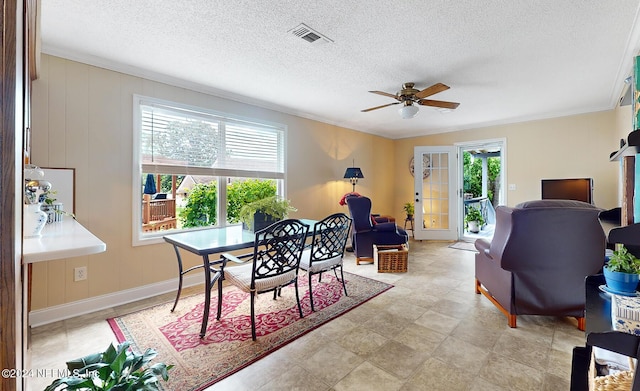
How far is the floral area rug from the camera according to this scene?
1764 millimetres

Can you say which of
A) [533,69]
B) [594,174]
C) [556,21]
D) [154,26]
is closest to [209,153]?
[154,26]

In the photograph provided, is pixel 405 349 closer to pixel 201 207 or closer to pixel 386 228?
pixel 386 228

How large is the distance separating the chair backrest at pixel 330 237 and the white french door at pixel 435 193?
11.7 ft

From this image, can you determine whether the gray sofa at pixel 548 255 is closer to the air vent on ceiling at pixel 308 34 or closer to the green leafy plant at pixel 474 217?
the air vent on ceiling at pixel 308 34

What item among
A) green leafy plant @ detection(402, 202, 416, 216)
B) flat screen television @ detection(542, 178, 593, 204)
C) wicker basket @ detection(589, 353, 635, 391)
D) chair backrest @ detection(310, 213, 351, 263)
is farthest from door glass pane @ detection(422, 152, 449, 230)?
wicker basket @ detection(589, 353, 635, 391)

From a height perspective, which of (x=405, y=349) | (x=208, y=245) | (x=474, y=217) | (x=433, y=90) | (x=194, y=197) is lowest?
(x=405, y=349)

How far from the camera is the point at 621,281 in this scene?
0.89 meters

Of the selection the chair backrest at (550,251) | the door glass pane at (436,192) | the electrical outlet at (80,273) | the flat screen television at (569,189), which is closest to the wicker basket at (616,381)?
the chair backrest at (550,251)

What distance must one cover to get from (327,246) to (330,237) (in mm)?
100

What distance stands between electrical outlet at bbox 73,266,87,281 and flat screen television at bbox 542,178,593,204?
20.5 ft

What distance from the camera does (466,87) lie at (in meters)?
3.41

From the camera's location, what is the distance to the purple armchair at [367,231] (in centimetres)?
398

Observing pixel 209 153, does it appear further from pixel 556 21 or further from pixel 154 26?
pixel 556 21

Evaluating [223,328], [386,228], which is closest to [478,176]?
[386,228]
